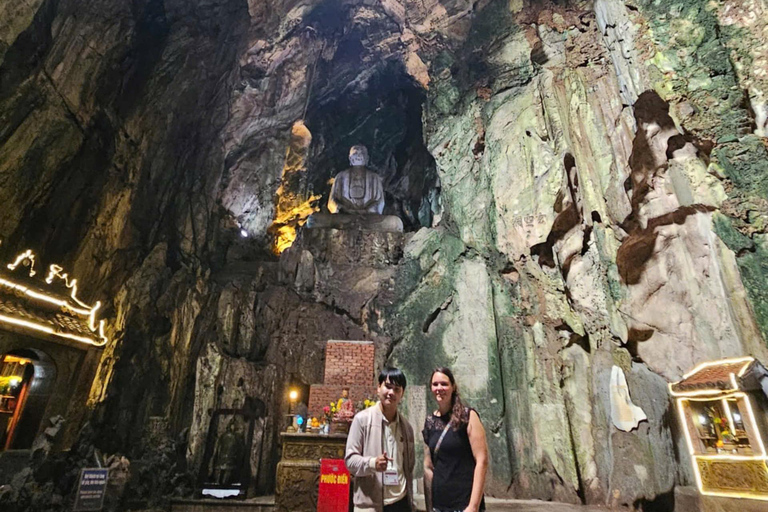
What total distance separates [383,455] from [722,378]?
385 centimetres

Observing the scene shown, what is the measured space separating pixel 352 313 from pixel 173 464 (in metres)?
4.18

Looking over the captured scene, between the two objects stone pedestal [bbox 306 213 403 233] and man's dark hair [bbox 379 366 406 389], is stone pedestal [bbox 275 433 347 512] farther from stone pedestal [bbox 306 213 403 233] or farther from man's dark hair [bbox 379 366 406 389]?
stone pedestal [bbox 306 213 403 233]

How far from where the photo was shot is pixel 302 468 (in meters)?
4.79

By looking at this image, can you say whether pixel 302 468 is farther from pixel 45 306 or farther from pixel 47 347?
pixel 45 306

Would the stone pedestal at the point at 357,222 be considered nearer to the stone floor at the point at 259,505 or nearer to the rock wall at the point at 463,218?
the rock wall at the point at 463,218

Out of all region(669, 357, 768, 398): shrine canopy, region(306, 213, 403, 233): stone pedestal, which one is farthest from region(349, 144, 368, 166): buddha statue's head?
region(669, 357, 768, 398): shrine canopy

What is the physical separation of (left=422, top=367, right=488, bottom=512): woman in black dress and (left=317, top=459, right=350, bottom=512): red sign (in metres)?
2.58

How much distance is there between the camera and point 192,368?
8453mm

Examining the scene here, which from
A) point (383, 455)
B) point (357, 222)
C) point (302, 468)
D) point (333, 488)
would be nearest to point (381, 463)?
point (383, 455)

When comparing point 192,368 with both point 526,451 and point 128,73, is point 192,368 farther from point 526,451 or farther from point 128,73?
point 526,451

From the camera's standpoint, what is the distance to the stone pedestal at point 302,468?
4.72 m

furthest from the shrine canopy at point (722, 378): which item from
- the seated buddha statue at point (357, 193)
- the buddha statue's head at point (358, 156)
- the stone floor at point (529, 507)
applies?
the buddha statue's head at point (358, 156)

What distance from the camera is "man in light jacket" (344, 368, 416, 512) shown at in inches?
71.4

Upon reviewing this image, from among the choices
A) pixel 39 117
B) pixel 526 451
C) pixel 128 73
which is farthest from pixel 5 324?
pixel 526 451
